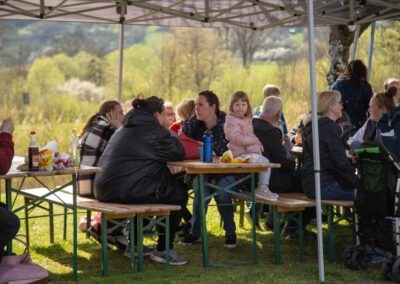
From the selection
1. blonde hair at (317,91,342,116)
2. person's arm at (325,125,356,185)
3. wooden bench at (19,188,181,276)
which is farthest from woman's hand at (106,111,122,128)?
person's arm at (325,125,356,185)

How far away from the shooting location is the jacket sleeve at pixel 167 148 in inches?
273

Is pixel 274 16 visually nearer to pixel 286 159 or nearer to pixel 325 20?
pixel 325 20

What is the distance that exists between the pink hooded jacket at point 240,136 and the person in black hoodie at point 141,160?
73 centimetres

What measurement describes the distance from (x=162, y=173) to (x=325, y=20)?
172 inches

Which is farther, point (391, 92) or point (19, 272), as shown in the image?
point (391, 92)

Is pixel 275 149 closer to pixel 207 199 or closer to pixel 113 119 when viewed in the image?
pixel 207 199

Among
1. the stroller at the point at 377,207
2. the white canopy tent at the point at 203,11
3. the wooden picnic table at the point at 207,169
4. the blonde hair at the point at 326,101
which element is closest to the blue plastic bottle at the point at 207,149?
the wooden picnic table at the point at 207,169

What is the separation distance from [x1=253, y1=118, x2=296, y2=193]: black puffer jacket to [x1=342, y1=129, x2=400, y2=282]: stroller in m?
1.06

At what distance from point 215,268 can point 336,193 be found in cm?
116

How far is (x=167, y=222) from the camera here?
22.5 feet

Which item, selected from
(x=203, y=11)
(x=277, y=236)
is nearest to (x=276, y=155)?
(x=277, y=236)

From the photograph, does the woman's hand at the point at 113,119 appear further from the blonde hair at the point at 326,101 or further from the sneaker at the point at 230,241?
the blonde hair at the point at 326,101

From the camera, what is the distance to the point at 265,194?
24.5 ft

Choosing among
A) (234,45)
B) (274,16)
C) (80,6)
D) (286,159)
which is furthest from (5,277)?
(234,45)
